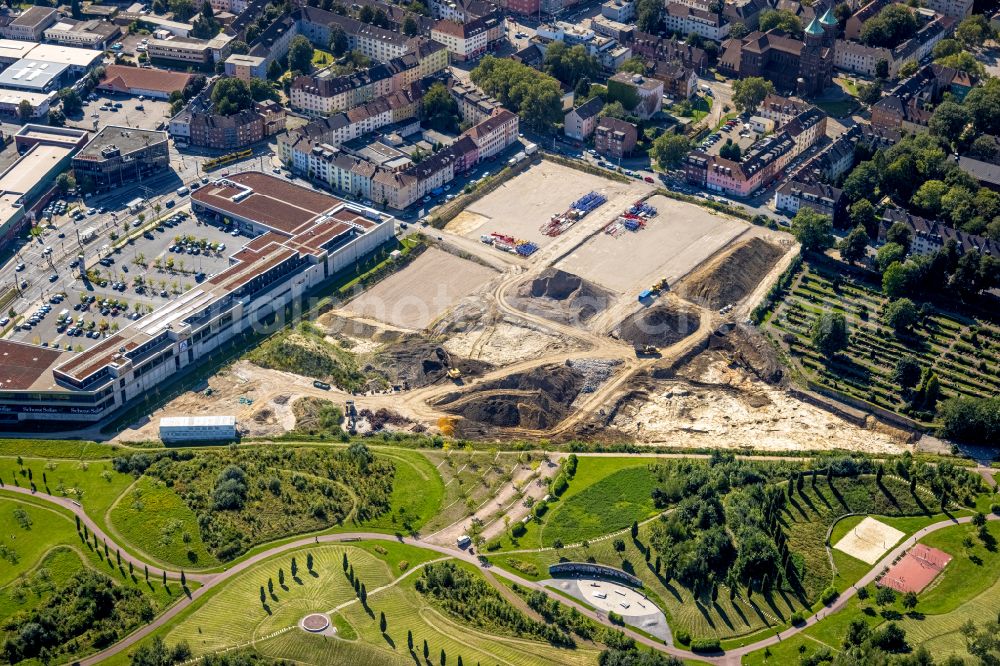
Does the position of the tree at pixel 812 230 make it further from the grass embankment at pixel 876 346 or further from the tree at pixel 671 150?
the tree at pixel 671 150

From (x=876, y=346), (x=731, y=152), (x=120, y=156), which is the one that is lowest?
(x=876, y=346)

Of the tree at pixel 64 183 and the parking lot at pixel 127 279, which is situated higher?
the tree at pixel 64 183

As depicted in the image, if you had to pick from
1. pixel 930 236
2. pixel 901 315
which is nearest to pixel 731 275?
pixel 901 315

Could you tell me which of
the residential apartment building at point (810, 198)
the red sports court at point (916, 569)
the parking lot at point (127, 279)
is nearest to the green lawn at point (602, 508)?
the red sports court at point (916, 569)

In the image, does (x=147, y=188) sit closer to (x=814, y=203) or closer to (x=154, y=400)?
(x=154, y=400)

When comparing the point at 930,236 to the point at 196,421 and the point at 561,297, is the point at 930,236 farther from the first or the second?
the point at 196,421

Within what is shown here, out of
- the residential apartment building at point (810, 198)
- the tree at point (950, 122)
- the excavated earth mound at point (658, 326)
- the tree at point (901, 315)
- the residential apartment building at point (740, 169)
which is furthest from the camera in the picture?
the tree at point (950, 122)
